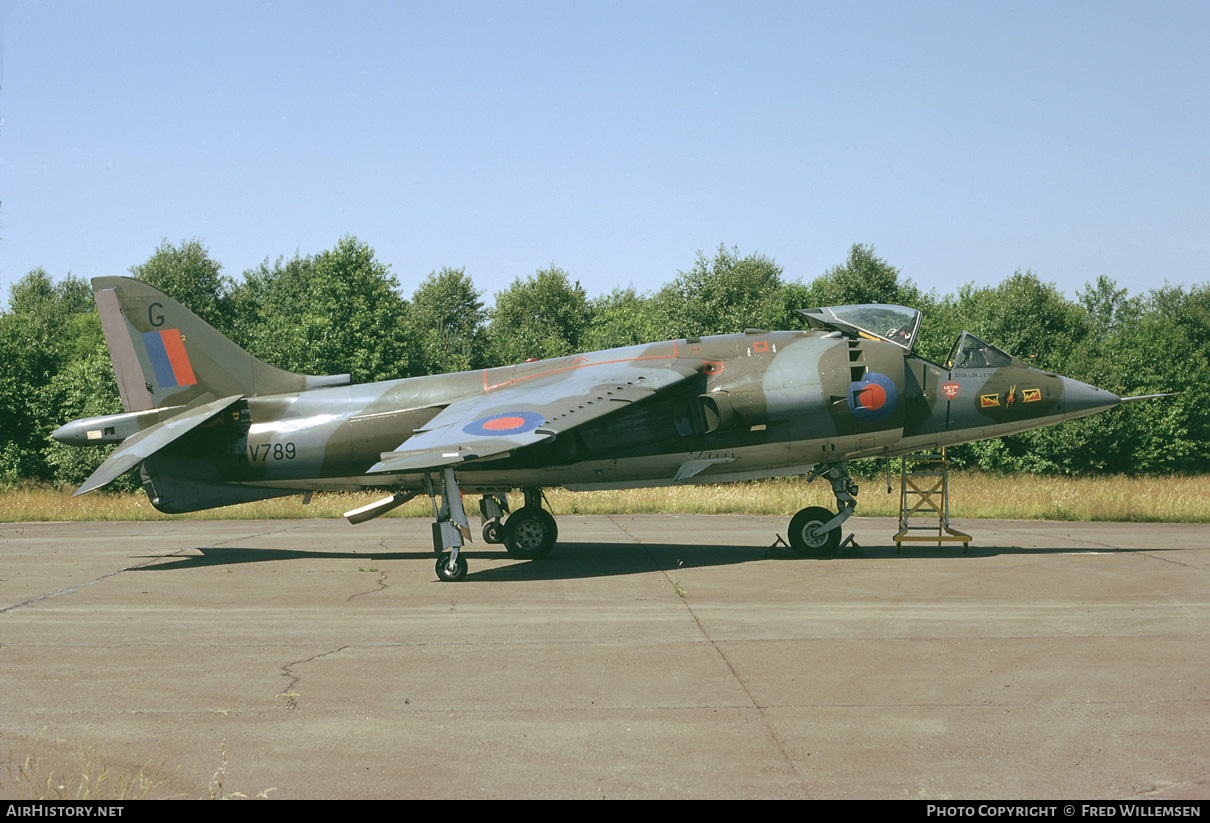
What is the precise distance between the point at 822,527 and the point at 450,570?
6.61 meters

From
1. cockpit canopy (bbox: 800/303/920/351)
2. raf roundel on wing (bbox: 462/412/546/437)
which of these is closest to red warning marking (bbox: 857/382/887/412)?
cockpit canopy (bbox: 800/303/920/351)

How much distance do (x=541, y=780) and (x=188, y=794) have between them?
219cm

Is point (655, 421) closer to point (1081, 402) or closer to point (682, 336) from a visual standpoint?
point (1081, 402)

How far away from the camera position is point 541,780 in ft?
19.2

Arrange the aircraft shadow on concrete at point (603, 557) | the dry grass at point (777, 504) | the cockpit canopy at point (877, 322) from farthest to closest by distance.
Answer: the dry grass at point (777, 504)
the cockpit canopy at point (877, 322)
the aircraft shadow on concrete at point (603, 557)

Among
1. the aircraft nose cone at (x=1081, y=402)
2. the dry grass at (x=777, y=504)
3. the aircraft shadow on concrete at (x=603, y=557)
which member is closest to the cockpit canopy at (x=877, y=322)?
the aircraft nose cone at (x=1081, y=402)

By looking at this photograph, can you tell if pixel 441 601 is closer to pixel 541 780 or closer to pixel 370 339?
pixel 541 780

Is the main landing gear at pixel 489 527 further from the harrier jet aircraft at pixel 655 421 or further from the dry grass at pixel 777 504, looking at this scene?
the dry grass at pixel 777 504

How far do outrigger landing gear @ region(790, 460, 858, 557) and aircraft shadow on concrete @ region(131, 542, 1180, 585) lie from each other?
18 centimetres

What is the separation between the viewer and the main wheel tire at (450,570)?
552 inches

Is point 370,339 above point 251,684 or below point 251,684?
above

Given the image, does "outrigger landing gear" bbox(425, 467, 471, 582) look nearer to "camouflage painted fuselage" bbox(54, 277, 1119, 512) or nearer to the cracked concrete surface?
the cracked concrete surface

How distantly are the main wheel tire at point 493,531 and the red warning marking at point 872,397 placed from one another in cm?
701
